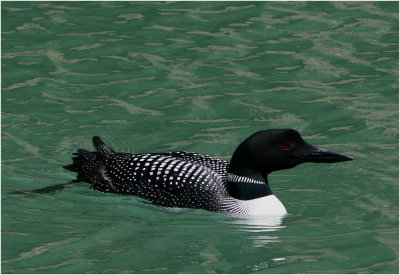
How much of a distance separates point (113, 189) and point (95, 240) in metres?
1.11

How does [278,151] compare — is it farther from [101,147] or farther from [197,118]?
[197,118]

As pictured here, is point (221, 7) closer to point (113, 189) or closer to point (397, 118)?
point (397, 118)

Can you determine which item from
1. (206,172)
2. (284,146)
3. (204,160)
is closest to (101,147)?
(204,160)

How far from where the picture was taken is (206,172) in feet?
27.3

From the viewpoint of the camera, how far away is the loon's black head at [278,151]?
789 cm

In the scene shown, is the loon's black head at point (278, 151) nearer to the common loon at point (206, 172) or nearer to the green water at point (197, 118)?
the common loon at point (206, 172)

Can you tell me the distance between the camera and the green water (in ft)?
23.9

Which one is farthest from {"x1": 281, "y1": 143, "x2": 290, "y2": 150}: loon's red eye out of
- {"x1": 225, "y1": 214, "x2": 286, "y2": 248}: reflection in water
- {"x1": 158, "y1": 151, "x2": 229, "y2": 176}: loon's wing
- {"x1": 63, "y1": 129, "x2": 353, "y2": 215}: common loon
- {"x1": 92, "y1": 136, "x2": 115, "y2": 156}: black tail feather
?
{"x1": 92, "y1": 136, "x2": 115, "y2": 156}: black tail feather

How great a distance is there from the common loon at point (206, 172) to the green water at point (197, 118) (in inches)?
4.9

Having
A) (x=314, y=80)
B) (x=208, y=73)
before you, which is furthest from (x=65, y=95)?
(x=314, y=80)

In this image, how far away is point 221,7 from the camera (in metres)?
13.5

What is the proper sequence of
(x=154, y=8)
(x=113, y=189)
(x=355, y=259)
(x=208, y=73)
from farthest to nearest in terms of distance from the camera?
(x=154, y=8), (x=208, y=73), (x=113, y=189), (x=355, y=259)

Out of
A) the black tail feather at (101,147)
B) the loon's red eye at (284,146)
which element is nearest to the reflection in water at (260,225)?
the loon's red eye at (284,146)

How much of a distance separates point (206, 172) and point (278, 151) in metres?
0.68
